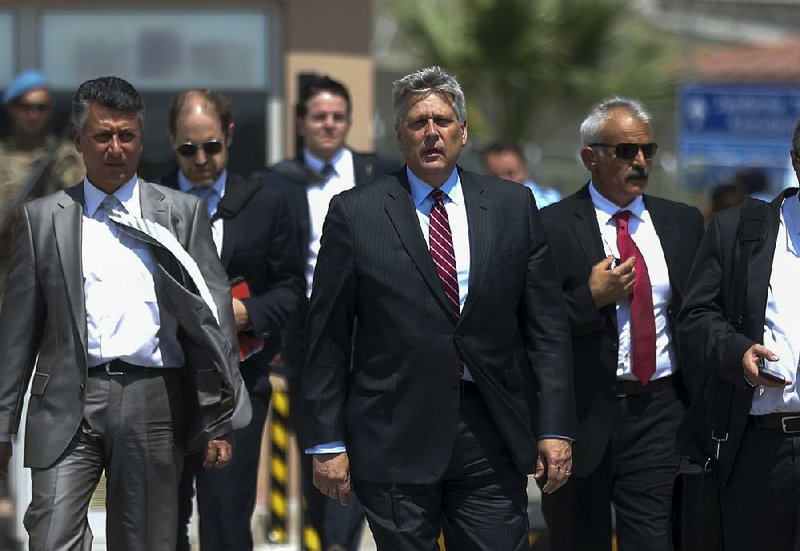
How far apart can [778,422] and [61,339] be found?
2480 mm

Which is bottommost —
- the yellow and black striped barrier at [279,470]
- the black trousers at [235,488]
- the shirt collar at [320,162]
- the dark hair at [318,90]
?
the yellow and black striped barrier at [279,470]

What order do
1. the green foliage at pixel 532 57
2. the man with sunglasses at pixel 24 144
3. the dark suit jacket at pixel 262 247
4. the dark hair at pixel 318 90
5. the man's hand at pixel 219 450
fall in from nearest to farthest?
the man's hand at pixel 219 450, the dark suit jacket at pixel 262 247, the dark hair at pixel 318 90, the man with sunglasses at pixel 24 144, the green foliage at pixel 532 57

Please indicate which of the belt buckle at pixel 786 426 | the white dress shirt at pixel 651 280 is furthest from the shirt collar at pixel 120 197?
the belt buckle at pixel 786 426

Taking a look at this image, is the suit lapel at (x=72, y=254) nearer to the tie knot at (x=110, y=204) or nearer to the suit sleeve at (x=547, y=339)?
the tie knot at (x=110, y=204)

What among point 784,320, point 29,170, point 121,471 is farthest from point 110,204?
point 29,170

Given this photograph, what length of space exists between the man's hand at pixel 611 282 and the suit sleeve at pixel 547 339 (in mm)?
662

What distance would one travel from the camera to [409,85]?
5.33 metres

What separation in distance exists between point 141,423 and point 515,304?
1.40 meters

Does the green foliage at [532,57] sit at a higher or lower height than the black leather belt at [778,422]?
higher

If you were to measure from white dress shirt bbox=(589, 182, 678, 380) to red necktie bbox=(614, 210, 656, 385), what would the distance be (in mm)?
27

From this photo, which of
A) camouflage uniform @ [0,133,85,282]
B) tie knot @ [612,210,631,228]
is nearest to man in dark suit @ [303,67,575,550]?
tie knot @ [612,210,631,228]

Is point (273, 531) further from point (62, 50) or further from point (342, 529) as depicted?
point (62, 50)

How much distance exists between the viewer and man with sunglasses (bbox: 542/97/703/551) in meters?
6.13

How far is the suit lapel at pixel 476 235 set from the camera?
518cm
